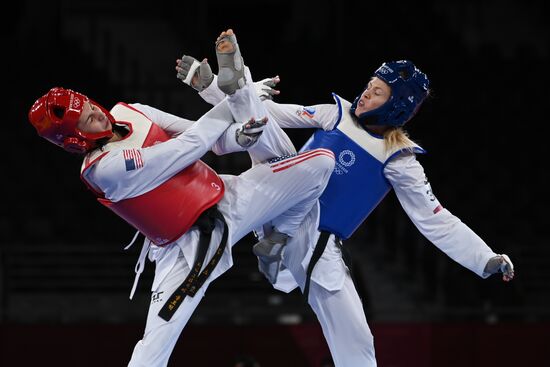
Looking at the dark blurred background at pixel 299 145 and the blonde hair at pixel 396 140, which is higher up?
the blonde hair at pixel 396 140

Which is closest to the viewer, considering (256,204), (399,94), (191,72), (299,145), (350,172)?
(256,204)

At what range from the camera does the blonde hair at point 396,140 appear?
5.55 meters

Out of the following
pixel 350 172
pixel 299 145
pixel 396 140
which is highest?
pixel 396 140

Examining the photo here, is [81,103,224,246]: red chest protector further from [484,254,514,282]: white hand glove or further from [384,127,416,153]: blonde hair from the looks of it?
[484,254,514,282]: white hand glove

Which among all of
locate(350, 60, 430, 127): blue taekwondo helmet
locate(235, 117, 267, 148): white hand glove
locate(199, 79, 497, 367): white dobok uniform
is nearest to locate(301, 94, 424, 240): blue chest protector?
locate(199, 79, 497, 367): white dobok uniform

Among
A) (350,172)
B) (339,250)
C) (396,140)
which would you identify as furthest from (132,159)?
(396,140)

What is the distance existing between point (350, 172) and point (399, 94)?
53 cm

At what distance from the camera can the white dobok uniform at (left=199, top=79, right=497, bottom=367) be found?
218 inches

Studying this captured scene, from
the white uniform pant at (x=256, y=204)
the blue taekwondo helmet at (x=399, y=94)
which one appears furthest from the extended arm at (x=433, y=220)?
the white uniform pant at (x=256, y=204)

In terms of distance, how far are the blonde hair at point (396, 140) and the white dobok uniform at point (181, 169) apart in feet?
1.46

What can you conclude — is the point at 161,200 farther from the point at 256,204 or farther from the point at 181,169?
the point at 256,204

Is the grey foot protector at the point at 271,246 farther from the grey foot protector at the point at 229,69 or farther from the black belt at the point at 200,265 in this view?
the grey foot protector at the point at 229,69

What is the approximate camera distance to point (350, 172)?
221 inches

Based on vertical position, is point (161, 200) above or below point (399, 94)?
below
